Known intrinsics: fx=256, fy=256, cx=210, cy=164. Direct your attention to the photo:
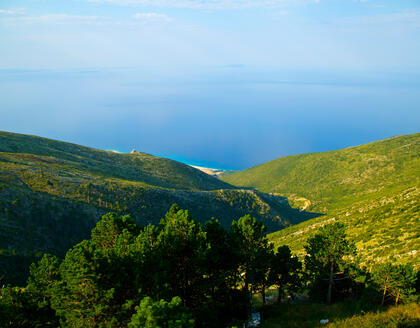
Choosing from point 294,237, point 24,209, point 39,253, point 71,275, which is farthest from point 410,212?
point 24,209

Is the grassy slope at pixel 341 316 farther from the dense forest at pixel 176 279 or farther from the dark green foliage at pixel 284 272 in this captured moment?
the dark green foliage at pixel 284 272

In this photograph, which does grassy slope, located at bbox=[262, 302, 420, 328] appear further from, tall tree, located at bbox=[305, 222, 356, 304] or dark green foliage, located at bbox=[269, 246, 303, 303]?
tall tree, located at bbox=[305, 222, 356, 304]

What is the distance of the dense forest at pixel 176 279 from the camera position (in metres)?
18.0

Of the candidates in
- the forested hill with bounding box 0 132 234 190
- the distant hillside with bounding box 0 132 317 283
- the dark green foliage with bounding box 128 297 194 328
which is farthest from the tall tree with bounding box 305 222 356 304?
the forested hill with bounding box 0 132 234 190

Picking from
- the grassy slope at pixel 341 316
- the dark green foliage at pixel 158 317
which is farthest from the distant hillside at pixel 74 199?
the grassy slope at pixel 341 316

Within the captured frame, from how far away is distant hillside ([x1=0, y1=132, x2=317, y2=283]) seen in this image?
5600cm

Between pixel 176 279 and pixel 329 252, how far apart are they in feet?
53.8

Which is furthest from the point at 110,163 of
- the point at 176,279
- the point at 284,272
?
the point at 176,279

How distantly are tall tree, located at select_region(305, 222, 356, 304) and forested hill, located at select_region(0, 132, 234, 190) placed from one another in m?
117

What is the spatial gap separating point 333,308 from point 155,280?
18.2 m

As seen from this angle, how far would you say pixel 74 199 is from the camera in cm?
7681

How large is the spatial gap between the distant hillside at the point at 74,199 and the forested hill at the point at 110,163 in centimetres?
56

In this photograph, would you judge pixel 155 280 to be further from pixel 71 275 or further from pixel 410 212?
pixel 410 212

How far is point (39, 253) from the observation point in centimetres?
5059
